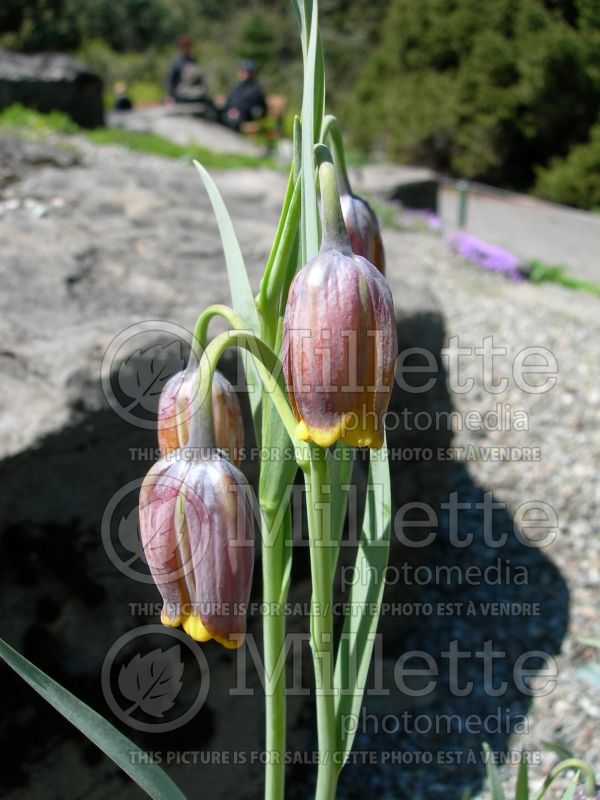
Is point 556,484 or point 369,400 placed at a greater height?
point 369,400

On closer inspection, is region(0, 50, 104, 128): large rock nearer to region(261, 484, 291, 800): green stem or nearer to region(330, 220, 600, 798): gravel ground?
region(330, 220, 600, 798): gravel ground

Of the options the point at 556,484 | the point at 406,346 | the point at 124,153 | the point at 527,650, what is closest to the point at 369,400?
the point at 406,346

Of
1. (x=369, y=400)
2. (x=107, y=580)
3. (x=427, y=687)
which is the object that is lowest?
(x=427, y=687)

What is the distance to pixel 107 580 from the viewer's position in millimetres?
1650

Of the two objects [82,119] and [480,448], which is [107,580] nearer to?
[480,448]

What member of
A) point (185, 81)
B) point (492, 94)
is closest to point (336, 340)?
point (492, 94)

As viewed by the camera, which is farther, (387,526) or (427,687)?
(427,687)

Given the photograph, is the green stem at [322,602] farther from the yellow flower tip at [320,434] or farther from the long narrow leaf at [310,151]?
the long narrow leaf at [310,151]

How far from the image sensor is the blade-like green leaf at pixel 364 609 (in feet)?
3.72

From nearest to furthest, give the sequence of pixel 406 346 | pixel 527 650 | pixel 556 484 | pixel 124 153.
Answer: pixel 406 346 → pixel 527 650 → pixel 556 484 → pixel 124 153

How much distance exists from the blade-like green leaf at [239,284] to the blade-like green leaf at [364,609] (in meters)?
0.20

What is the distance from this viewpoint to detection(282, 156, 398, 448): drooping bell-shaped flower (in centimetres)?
78

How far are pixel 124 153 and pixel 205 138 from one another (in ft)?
7.93

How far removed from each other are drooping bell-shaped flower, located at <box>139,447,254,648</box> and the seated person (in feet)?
41.1
